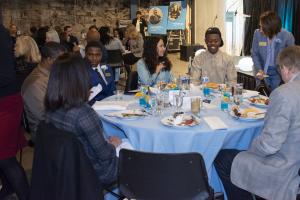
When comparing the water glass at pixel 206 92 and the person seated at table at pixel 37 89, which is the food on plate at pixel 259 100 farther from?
the person seated at table at pixel 37 89

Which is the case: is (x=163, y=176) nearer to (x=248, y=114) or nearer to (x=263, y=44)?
(x=248, y=114)

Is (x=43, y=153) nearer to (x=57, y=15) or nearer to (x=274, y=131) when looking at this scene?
(x=274, y=131)

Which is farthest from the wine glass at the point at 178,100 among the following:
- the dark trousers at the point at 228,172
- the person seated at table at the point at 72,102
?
the person seated at table at the point at 72,102

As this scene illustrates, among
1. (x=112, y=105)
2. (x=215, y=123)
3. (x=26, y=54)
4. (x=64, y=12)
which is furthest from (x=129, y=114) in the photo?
(x=64, y=12)

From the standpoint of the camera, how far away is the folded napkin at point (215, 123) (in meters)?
2.33

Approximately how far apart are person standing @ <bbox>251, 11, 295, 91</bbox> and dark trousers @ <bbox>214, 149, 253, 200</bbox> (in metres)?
2.20

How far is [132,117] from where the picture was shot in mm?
2549

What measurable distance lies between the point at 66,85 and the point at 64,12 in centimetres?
1186

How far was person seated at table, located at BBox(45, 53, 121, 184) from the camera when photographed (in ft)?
6.23

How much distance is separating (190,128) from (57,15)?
11625 millimetres

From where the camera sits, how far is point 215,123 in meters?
2.41

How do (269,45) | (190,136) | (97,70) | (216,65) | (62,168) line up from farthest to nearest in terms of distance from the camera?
(269,45) < (216,65) < (97,70) < (190,136) < (62,168)

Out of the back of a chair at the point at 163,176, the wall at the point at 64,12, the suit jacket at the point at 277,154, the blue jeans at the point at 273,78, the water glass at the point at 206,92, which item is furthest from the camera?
the wall at the point at 64,12

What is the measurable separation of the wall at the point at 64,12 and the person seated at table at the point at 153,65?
9511 millimetres
